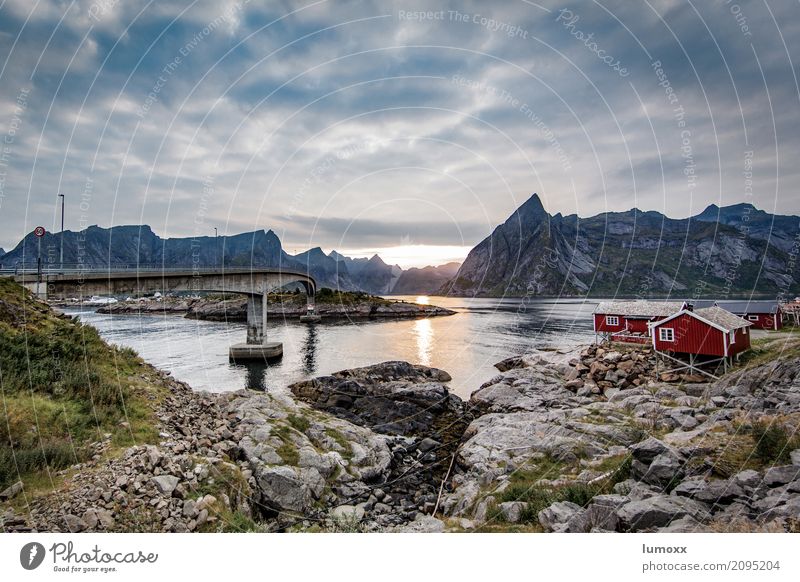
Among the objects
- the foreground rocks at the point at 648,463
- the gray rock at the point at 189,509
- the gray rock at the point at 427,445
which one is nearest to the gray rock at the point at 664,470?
the foreground rocks at the point at 648,463

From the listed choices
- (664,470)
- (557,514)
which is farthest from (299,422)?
(664,470)

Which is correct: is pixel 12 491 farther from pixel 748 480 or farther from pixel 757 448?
pixel 757 448

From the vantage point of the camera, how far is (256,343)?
49.3m

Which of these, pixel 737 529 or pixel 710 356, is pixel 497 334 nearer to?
pixel 710 356

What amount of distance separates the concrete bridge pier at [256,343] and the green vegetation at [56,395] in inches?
1283

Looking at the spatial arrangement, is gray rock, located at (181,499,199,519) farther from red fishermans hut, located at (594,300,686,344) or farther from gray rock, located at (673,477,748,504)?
red fishermans hut, located at (594,300,686,344)

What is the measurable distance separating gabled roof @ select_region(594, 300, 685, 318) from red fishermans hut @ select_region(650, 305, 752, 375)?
7035 millimetres

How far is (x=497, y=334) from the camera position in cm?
6419

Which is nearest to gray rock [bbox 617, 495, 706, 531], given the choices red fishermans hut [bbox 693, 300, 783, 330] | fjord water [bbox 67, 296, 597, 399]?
fjord water [bbox 67, 296, 597, 399]

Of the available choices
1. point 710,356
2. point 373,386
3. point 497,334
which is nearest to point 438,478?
point 373,386

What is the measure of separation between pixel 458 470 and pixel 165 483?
35.5 feet

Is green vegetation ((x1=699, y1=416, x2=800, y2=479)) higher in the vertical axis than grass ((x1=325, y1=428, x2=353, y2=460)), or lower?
higher

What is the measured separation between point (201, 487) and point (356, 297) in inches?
4626

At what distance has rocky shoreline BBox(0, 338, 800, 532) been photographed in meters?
6.98
